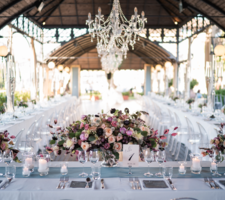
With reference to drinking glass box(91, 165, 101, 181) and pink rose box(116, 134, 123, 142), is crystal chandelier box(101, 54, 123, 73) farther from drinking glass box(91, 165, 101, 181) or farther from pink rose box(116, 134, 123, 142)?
drinking glass box(91, 165, 101, 181)

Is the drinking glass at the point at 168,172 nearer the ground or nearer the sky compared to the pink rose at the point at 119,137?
nearer the ground

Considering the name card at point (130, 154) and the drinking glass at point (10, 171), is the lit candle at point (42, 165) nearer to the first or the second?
the drinking glass at point (10, 171)

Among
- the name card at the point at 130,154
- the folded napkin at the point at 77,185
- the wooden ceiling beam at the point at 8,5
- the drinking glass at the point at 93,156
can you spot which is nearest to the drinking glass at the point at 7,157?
the folded napkin at the point at 77,185

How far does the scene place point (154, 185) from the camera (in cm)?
199

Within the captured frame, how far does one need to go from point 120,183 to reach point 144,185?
0.62ft

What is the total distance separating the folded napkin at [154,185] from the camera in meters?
1.94

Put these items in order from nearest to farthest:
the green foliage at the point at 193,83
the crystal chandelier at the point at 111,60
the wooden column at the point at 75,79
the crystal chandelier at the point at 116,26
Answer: the crystal chandelier at the point at 116,26, the crystal chandelier at the point at 111,60, the green foliage at the point at 193,83, the wooden column at the point at 75,79

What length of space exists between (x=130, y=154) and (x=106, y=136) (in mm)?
269

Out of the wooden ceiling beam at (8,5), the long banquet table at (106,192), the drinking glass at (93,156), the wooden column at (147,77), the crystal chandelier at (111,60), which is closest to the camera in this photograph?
the long banquet table at (106,192)

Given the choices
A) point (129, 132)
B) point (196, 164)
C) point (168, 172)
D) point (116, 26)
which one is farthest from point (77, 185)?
point (116, 26)

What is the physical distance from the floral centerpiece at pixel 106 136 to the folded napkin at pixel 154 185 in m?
0.26

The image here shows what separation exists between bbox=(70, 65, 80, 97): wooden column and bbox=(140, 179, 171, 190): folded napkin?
2213 cm

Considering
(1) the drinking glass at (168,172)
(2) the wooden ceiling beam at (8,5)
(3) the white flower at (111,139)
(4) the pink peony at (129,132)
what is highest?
(2) the wooden ceiling beam at (8,5)

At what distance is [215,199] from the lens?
6.20ft
